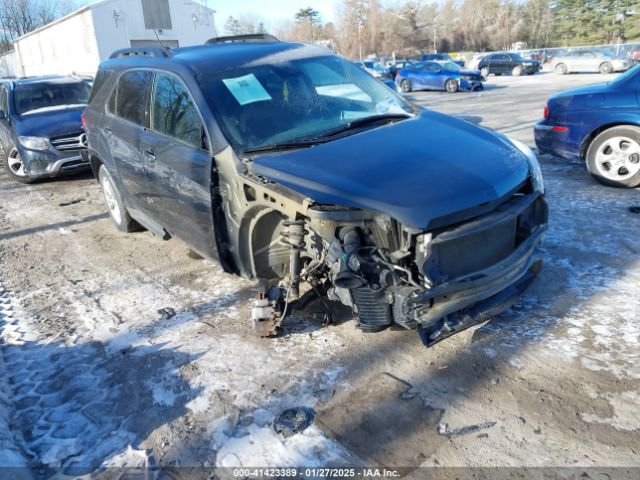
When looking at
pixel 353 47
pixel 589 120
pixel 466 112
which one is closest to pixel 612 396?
pixel 589 120

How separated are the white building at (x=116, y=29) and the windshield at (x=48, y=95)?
72.0 ft

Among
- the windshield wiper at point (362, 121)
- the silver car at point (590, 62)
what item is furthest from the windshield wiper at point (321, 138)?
the silver car at point (590, 62)

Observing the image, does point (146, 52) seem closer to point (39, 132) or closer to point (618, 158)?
point (39, 132)

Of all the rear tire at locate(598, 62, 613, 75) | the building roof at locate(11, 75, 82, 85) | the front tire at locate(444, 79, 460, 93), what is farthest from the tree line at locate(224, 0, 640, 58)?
the building roof at locate(11, 75, 82, 85)

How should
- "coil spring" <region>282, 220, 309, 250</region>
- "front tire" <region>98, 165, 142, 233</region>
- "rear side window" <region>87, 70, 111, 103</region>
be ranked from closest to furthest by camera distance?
"coil spring" <region>282, 220, 309, 250</region> < "rear side window" <region>87, 70, 111, 103</region> < "front tire" <region>98, 165, 142, 233</region>

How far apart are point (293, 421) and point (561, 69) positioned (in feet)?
107

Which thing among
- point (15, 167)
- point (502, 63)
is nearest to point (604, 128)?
point (15, 167)

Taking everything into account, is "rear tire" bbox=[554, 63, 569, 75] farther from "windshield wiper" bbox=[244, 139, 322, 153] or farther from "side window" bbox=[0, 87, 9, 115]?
"windshield wiper" bbox=[244, 139, 322, 153]

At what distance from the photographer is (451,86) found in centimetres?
2180

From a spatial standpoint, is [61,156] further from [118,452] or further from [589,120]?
[589,120]

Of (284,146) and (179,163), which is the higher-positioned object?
(284,146)

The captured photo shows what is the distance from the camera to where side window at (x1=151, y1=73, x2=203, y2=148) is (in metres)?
3.80

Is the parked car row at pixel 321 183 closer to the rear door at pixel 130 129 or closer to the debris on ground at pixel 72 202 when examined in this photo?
the rear door at pixel 130 129

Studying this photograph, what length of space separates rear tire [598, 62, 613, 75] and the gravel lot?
93.5 ft
